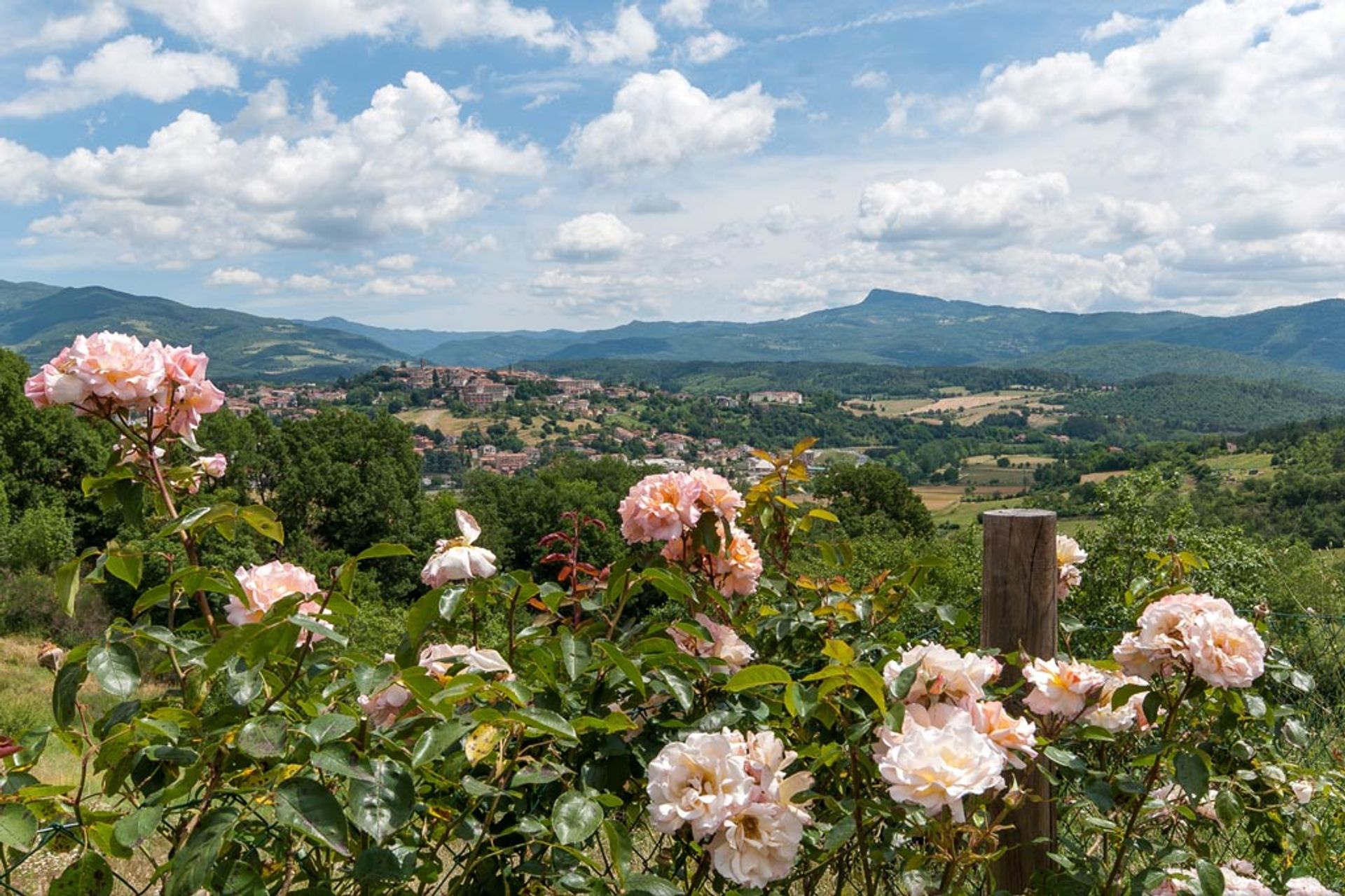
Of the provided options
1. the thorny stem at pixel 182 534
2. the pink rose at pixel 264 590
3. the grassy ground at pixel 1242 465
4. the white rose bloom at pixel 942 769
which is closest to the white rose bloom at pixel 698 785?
the white rose bloom at pixel 942 769

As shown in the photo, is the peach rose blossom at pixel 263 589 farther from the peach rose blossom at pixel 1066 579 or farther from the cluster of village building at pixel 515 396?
the cluster of village building at pixel 515 396

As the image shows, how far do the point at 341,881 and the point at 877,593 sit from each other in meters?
1.06

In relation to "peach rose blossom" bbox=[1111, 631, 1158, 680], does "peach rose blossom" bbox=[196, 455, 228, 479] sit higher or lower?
higher

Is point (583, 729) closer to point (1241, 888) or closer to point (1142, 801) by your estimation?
point (1142, 801)

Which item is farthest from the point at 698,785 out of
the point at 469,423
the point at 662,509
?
the point at 469,423

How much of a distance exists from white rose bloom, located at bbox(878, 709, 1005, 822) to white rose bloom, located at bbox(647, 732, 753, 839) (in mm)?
171

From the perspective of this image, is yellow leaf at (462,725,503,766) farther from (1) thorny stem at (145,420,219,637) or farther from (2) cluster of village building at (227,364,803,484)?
(2) cluster of village building at (227,364,803,484)

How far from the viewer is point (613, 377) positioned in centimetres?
17100

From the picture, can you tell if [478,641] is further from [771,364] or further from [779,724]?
[771,364]

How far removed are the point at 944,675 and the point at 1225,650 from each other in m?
0.41

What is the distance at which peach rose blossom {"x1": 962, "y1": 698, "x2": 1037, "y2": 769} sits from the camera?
1.19 m

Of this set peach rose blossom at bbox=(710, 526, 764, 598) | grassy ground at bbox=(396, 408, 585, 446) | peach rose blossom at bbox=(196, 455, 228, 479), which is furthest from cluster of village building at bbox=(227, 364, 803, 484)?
peach rose blossom at bbox=(196, 455, 228, 479)

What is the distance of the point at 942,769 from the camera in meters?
1.01

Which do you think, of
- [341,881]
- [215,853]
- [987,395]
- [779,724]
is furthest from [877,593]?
[987,395]
